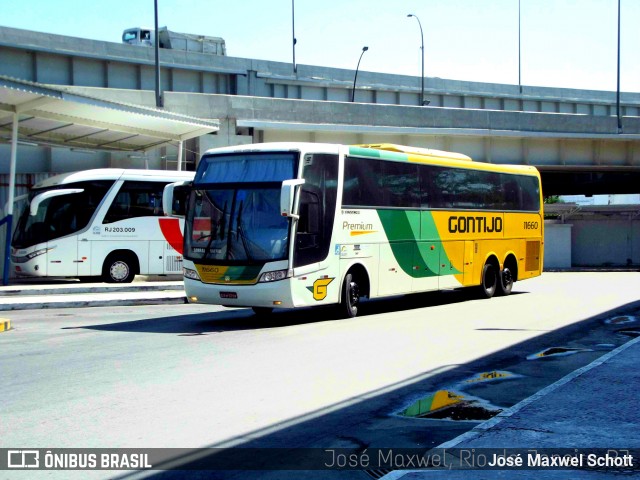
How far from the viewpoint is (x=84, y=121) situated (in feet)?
86.7

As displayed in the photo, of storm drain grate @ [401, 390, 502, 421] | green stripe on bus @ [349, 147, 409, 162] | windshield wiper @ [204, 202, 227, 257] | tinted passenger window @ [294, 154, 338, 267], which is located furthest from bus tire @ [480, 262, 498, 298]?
storm drain grate @ [401, 390, 502, 421]

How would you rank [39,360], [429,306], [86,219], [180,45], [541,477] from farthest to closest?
[180,45] → [86,219] → [429,306] → [39,360] → [541,477]

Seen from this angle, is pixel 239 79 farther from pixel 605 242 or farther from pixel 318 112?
pixel 605 242

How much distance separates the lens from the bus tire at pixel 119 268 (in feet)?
87.1

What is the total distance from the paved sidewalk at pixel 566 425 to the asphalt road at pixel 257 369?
481mm

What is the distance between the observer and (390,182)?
19281 mm

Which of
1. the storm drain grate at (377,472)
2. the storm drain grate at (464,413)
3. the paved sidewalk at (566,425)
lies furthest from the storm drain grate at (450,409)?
the storm drain grate at (377,472)

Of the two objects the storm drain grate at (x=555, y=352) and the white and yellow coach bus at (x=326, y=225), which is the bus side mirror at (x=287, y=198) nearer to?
the white and yellow coach bus at (x=326, y=225)

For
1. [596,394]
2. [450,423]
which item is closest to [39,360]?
[450,423]

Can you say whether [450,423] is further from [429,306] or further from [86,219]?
[86,219]

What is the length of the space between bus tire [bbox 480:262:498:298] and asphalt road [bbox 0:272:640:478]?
321cm

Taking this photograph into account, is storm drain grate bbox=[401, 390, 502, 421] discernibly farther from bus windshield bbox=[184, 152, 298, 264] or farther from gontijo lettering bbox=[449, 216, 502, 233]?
gontijo lettering bbox=[449, 216, 502, 233]

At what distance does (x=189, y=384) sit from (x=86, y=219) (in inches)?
689

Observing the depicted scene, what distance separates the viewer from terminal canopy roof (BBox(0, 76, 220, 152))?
903 inches
